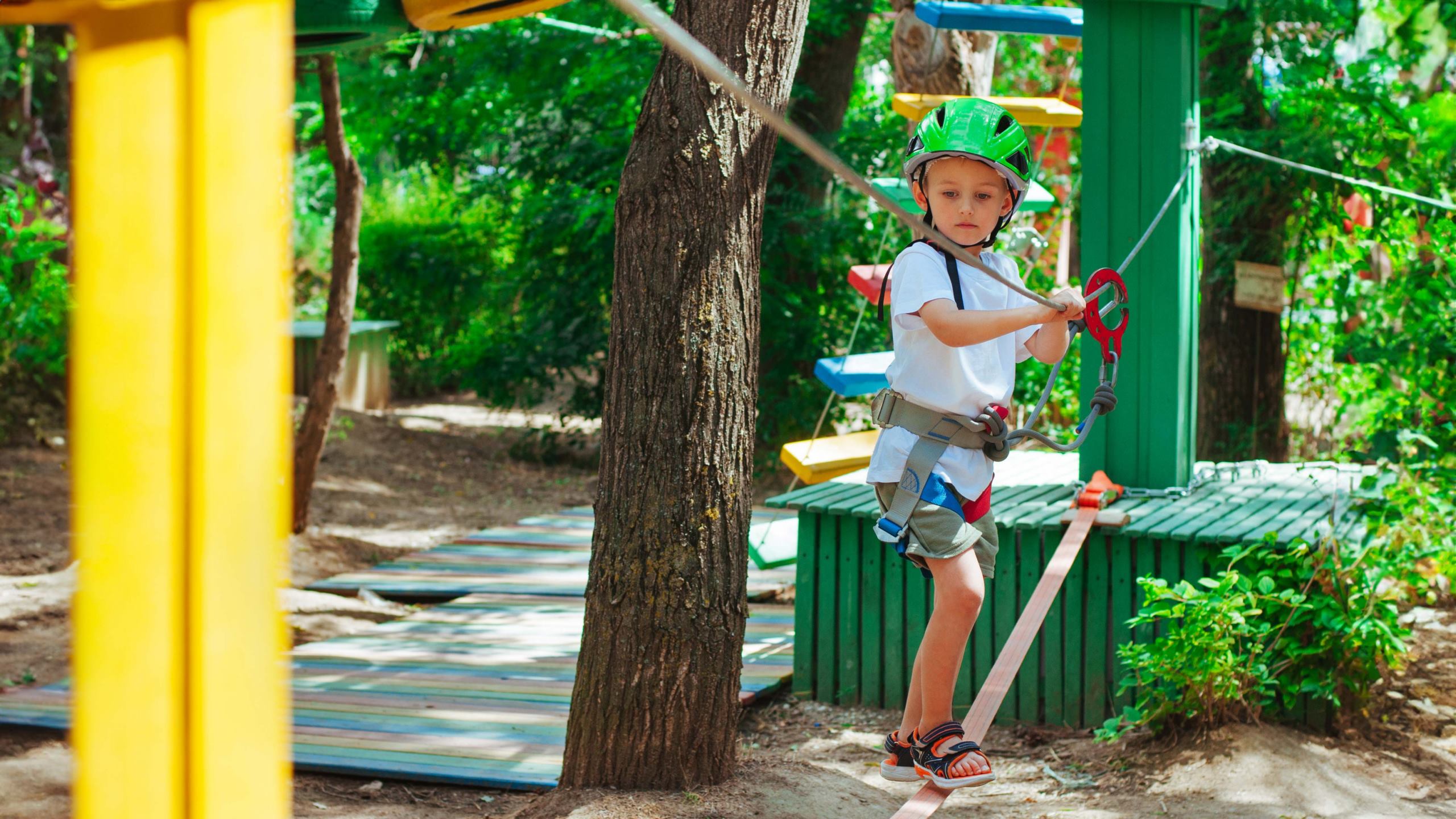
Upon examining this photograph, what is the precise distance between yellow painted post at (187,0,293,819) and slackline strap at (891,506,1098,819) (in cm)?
177

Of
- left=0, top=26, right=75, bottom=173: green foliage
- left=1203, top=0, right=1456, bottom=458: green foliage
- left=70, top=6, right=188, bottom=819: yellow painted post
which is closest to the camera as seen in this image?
left=70, top=6, right=188, bottom=819: yellow painted post

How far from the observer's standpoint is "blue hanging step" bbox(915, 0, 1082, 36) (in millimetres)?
4754

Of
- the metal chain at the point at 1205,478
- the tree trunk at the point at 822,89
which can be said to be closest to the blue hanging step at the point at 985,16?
the metal chain at the point at 1205,478

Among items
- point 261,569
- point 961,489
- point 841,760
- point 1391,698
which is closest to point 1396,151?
point 1391,698

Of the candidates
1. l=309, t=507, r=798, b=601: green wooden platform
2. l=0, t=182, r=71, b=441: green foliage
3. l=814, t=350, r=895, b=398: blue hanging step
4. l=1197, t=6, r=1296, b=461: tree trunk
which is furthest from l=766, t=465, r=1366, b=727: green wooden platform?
l=0, t=182, r=71, b=441: green foliage

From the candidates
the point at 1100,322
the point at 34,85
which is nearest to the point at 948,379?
the point at 1100,322

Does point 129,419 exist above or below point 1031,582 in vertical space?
above

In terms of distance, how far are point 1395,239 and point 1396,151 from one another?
19.4 inches

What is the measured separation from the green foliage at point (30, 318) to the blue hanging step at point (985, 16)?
6.03m

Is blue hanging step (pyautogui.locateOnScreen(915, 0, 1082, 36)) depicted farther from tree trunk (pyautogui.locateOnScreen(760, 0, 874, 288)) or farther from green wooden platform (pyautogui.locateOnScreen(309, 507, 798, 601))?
tree trunk (pyautogui.locateOnScreen(760, 0, 874, 288))

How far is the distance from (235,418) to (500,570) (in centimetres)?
Result: 619

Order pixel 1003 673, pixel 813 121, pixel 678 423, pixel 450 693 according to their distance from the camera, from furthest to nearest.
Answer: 1. pixel 813 121
2. pixel 450 693
3. pixel 678 423
4. pixel 1003 673

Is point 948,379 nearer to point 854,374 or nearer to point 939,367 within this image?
point 939,367

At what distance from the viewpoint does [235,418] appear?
45.1 inches
